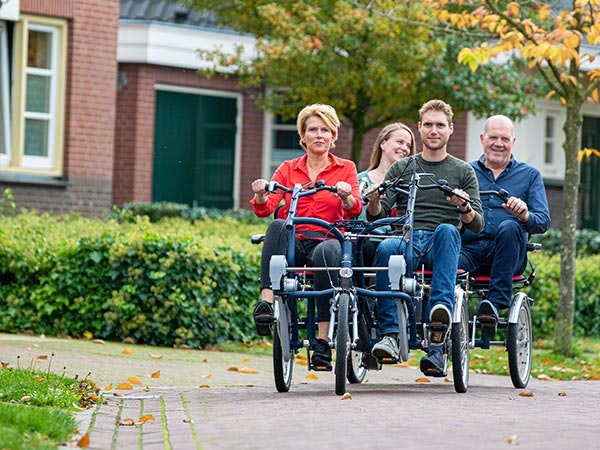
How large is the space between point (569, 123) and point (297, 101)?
9.21 meters

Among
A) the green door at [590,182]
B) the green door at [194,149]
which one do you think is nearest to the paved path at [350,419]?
the green door at [194,149]

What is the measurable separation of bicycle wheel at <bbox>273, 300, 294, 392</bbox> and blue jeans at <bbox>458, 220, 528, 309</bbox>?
155cm

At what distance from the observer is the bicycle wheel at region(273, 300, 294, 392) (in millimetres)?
9539

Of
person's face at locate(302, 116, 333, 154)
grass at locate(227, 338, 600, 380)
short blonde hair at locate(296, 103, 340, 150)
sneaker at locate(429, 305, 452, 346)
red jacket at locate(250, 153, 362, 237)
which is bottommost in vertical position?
grass at locate(227, 338, 600, 380)

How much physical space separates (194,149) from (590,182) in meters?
7.39

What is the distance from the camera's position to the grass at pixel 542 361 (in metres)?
12.7

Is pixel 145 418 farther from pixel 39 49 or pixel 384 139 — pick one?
pixel 39 49

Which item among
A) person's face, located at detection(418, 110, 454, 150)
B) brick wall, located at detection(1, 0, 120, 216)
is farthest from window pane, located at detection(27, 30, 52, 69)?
person's face, located at detection(418, 110, 454, 150)

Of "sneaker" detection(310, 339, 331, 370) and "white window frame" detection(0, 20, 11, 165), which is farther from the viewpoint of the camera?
"white window frame" detection(0, 20, 11, 165)

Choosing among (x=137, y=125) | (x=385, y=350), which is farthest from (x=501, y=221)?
(x=137, y=125)

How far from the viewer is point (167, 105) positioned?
26.2 m

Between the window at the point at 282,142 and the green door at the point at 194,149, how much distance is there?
2.43 feet

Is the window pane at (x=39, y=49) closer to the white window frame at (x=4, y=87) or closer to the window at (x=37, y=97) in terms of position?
the window at (x=37, y=97)

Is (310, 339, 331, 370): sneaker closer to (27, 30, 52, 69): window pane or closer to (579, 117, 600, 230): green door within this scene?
(27, 30, 52, 69): window pane
